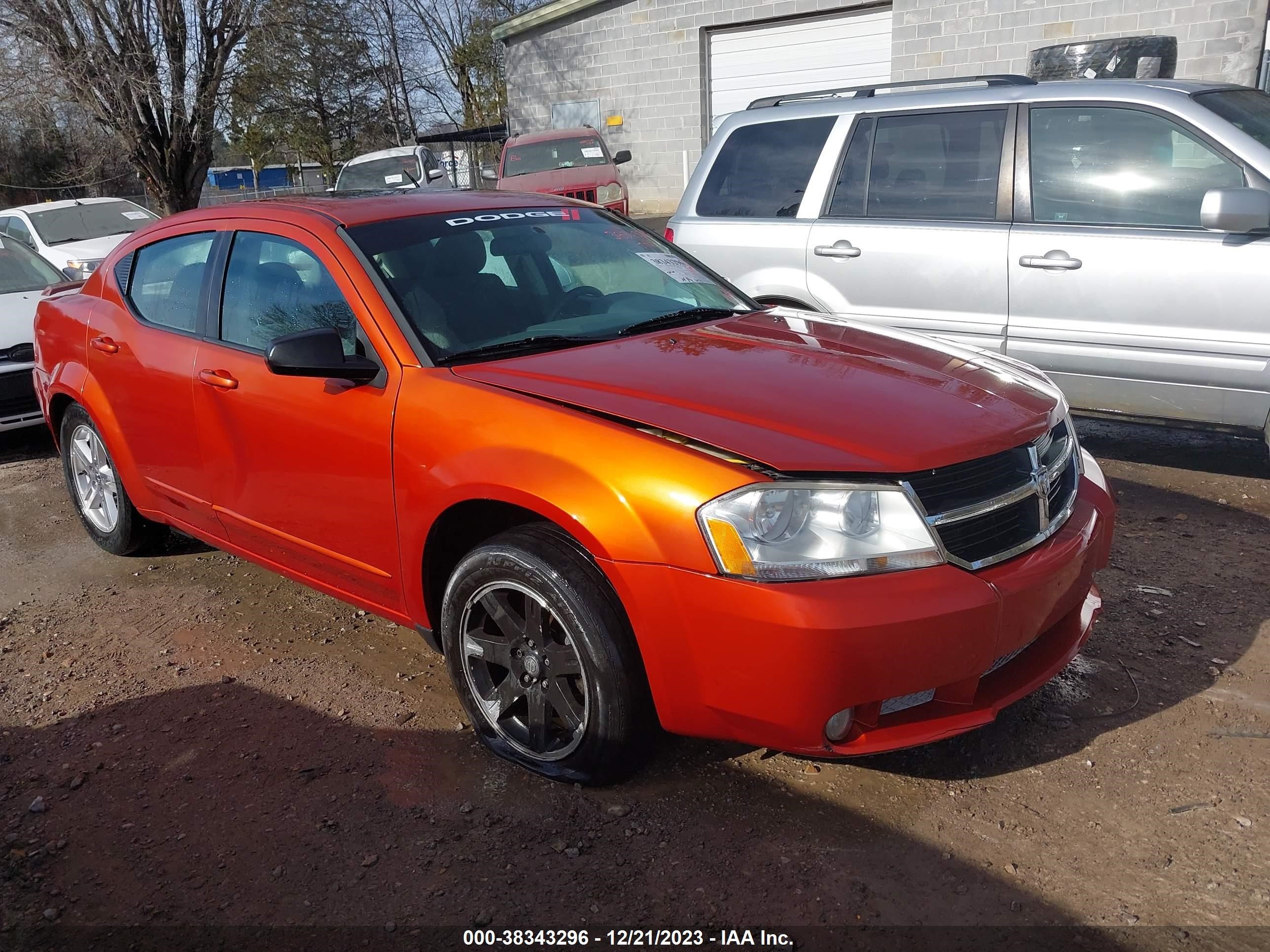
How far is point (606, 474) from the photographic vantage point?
105 inches

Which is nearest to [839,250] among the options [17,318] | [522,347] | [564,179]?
[522,347]

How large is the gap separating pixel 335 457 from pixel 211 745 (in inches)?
39.3

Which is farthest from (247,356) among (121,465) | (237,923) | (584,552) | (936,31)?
(936,31)

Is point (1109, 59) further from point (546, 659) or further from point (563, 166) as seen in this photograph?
point (546, 659)

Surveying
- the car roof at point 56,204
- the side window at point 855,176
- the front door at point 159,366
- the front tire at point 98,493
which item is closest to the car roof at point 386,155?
the car roof at point 56,204

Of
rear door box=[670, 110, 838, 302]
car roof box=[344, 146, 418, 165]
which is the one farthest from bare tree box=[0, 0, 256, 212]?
rear door box=[670, 110, 838, 302]

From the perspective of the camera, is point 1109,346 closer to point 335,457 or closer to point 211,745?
point 335,457

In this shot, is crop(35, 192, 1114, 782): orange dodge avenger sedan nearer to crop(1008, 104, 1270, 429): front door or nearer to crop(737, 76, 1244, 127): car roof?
crop(1008, 104, 1270, 429): front door

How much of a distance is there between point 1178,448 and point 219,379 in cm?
508

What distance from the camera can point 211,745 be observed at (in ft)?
11.1

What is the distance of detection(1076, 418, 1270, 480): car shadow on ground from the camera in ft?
18.4

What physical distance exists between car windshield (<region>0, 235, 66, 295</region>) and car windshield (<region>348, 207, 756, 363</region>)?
6155 mm

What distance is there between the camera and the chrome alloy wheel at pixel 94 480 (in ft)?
16.1

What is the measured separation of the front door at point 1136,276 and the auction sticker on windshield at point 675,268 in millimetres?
1967
